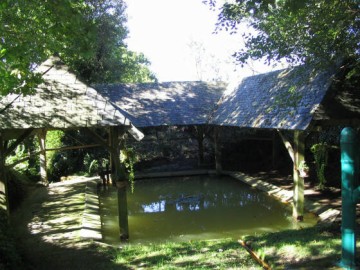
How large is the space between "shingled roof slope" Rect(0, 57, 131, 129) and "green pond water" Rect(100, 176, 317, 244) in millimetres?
2732

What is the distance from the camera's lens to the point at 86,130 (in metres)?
6.80

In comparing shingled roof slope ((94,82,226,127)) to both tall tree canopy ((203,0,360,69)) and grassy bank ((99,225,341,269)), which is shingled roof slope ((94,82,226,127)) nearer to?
tall tree canopy ((203,0,360,69))

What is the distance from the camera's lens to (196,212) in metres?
9.69

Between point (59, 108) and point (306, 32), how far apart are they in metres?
5.34

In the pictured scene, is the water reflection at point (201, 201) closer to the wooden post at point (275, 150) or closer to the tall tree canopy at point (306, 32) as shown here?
the wooden post at point (275, 150)

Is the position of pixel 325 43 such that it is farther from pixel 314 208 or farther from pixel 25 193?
pixel 25 193

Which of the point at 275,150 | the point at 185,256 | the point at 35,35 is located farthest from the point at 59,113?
the point at 275,150

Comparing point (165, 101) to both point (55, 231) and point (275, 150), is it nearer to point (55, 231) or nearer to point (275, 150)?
point (275, 150)

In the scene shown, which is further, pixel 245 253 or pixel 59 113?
pixel 59 113

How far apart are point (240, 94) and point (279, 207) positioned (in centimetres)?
579

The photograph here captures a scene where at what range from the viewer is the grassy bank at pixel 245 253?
4.04 meters

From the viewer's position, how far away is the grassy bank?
4.04 metres

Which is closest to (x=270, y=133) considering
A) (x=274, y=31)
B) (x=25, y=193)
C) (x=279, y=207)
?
(x=279, y=207)

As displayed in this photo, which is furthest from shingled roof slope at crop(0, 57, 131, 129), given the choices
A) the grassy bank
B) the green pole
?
the green pole
